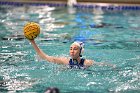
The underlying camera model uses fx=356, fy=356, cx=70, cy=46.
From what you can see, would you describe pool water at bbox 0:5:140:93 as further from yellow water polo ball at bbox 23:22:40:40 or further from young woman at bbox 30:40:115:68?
yellow water polo ball at bbox 23:22:40:40

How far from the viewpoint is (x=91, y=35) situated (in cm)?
951

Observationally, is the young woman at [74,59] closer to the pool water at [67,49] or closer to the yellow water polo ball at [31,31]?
the pool water at [67,49]

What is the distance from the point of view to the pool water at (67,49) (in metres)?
5.12

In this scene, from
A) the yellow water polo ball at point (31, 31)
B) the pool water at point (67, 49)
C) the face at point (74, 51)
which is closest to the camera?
the pool water at point (67, 49)

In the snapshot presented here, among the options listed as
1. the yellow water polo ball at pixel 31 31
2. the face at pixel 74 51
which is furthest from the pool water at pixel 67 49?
the yellow water polo ball at pixel 31 31

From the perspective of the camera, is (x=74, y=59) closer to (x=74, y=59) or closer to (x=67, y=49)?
(x=74, y=59)

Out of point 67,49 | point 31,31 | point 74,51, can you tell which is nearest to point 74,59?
point 74,51

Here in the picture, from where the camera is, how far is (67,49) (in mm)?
7887

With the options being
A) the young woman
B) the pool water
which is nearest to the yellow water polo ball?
the young woman

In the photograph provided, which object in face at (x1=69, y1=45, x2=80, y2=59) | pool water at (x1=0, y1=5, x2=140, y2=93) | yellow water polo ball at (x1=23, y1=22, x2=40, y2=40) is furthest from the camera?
face at (x1=69, y1=45, x2=80, y2=59)

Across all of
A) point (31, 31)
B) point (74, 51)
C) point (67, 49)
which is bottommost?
point (67, 49)

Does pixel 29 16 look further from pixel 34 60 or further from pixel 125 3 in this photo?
pixel 34 60

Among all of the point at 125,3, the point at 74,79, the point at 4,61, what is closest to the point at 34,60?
the point at 4,61

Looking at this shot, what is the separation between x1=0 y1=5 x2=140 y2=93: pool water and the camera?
512 cm
